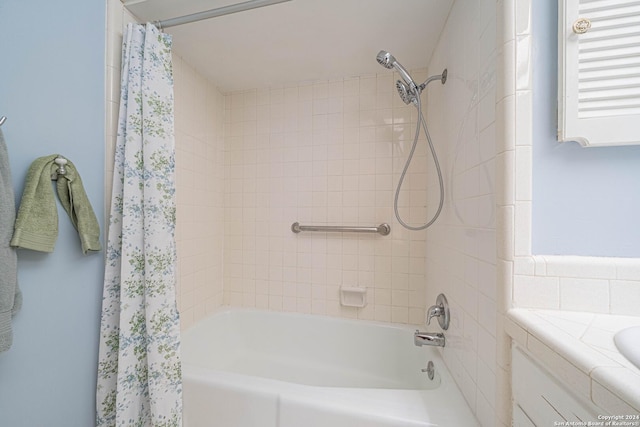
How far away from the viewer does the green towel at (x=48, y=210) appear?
73 centimetres

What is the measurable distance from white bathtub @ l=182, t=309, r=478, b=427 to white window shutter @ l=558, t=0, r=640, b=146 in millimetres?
889

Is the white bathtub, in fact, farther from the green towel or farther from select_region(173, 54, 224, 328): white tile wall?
the green towel

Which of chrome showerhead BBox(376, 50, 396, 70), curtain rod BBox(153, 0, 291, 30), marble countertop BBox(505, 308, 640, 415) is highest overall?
curtain rod BBox(153, 0, 291, 30)

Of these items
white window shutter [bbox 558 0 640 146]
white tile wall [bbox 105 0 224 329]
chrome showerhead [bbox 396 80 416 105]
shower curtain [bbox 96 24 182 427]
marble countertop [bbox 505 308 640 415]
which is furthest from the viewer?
Result: white tile wall [bbox 105 0 224 329]

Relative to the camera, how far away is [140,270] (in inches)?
38.4

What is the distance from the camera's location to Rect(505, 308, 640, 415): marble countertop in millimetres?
343

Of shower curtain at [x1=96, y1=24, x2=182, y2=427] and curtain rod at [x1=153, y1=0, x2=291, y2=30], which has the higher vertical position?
curtain rod at [x1=153, y1=0, x2=291, y2=30]

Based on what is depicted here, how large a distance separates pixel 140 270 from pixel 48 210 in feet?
1.10

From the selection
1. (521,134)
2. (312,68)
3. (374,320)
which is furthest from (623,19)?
(374,320)

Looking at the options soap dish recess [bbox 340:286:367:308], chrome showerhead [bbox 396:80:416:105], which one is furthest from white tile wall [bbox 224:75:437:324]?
chrome showerhead [bbox 396:80:416:105]

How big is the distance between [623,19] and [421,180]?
1.03 meters

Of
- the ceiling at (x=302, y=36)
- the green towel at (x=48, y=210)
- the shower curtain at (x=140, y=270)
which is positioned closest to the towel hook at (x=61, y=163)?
the green towel at (x=48, y=210)

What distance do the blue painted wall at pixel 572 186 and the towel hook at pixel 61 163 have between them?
1399mm

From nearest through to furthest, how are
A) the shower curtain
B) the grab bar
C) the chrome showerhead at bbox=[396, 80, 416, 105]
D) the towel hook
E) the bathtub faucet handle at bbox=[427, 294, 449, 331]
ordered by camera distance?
the towel hook < the shower curtain < the bathtub faucet handle at bbox=[427, 294, 449, 331] < the chrome showerhead at bbox=[396, 80, 416, 105] < the grab bar
